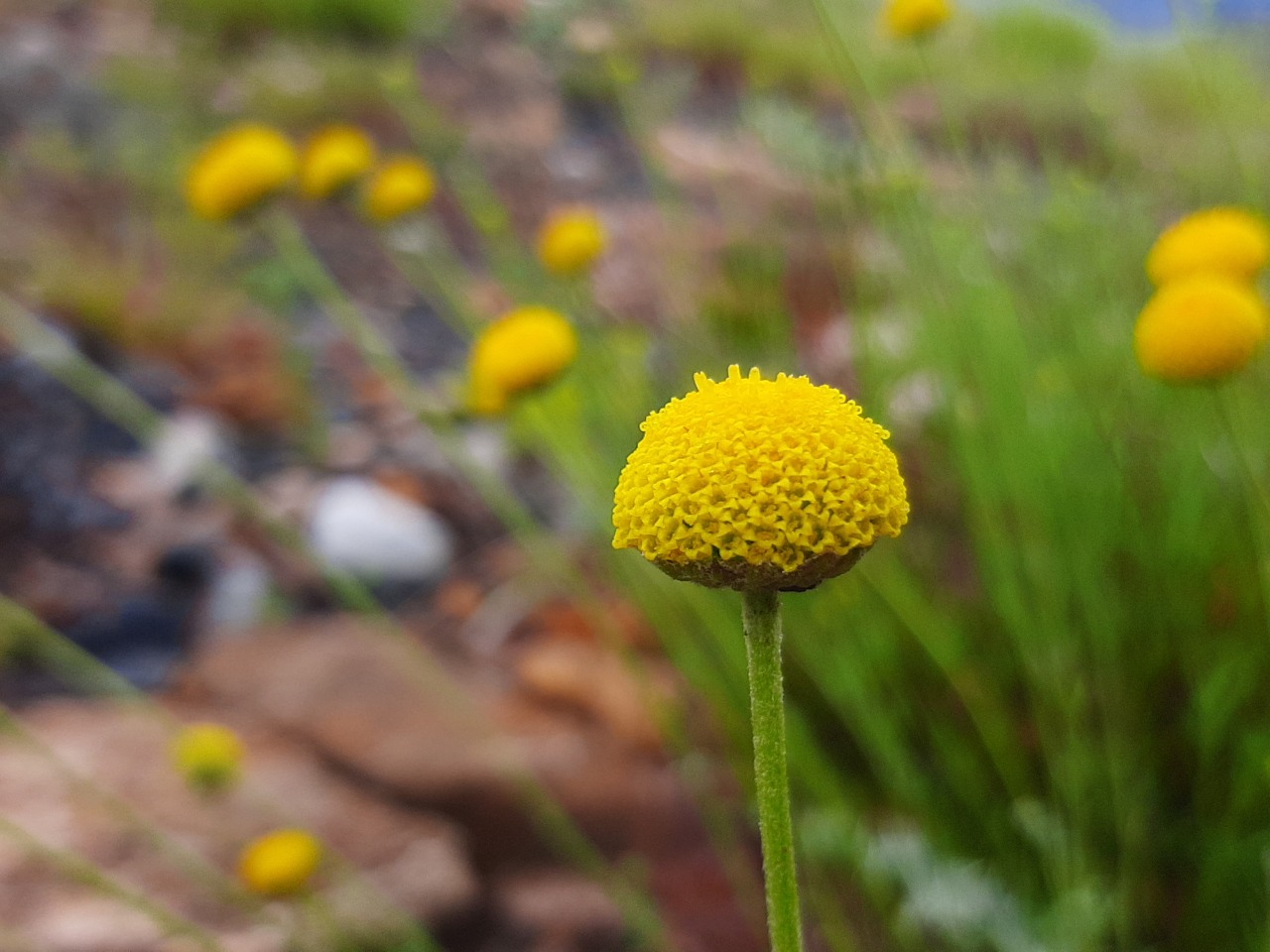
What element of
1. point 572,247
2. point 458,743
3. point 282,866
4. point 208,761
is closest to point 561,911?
point 458,743

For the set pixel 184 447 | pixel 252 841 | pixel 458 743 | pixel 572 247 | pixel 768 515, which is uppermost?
pixel 184 447

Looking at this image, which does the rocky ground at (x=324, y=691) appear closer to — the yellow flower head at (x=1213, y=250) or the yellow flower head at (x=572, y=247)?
the yellow flower head at (x=572, y=247)

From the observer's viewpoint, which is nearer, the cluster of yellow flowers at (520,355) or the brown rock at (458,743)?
the cluster of yellow flowers at (520,355)

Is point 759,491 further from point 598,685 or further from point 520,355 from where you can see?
point 598,685

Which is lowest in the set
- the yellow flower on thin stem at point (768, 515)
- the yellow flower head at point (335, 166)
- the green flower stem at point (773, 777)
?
the green flower stem at point (773, 777)

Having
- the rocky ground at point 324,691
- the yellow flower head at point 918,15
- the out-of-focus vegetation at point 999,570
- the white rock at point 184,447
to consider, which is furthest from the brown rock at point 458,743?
the yellow flower head at point 918,15

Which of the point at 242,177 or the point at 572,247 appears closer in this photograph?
the point at 242,177

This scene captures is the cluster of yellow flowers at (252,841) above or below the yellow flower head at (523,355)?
below
